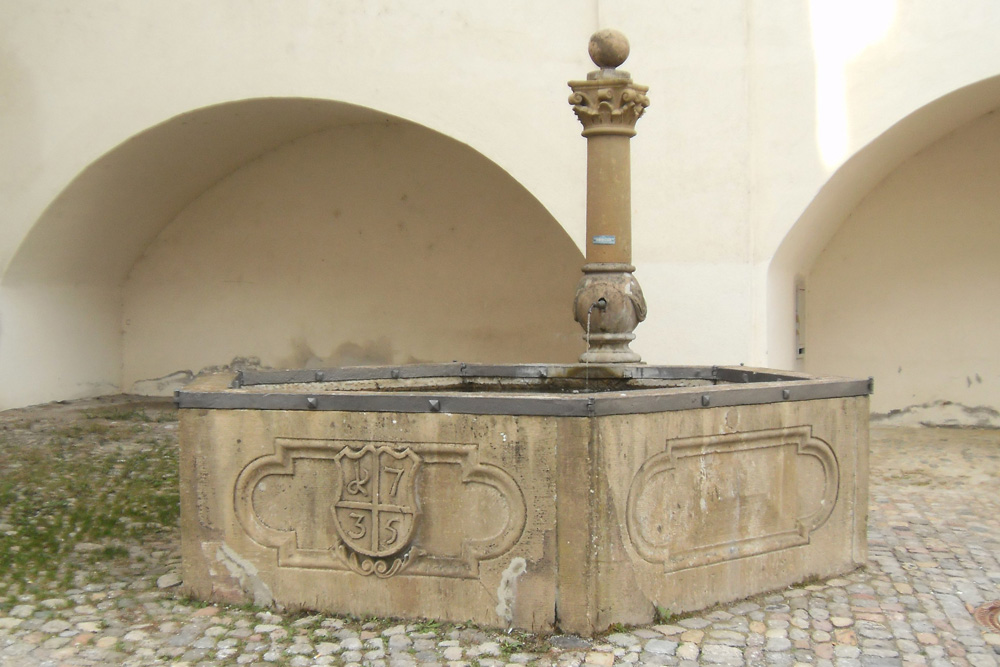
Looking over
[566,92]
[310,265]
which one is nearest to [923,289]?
[566,92]

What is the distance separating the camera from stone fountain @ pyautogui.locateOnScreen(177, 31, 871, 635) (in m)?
3.58

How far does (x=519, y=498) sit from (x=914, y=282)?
6.56 m

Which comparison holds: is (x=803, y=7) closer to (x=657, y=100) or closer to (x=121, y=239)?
(x=657, y=100)

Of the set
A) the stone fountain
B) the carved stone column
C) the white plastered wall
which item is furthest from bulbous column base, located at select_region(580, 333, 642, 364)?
the white plastered wall

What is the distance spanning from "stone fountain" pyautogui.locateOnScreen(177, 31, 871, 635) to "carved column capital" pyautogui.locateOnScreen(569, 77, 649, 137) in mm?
1730

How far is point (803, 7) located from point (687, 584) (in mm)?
5167

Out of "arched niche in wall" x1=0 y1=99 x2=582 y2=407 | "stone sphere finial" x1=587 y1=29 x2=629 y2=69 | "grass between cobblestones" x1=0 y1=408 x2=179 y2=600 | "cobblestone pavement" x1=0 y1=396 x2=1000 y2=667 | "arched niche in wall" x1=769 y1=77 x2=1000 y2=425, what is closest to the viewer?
"cobblestone pavement" x1=0 y1=396 x2=1000 y2=667

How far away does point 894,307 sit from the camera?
9203 mm

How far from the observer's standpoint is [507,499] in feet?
11.9

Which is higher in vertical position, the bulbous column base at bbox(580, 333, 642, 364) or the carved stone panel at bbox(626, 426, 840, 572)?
the bulbous column base at bbox(580, 333, 642, 364)

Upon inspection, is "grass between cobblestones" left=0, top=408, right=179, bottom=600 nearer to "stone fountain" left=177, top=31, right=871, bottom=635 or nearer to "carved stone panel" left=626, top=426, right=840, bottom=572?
"stone fountain" left=177, top=31, right=871, bottom=635

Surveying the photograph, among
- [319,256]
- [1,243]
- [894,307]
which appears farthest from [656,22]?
[1,243]

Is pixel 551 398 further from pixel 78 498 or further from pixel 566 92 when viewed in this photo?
pixel 566 92

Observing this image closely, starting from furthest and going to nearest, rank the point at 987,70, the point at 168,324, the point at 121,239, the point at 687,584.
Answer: the point at 168,324 → the point at 121,239 → the point at 987,70 → the point at 687,584
